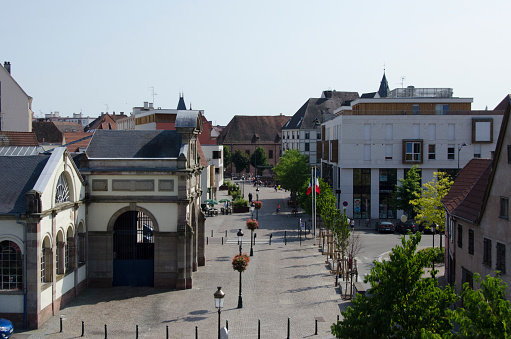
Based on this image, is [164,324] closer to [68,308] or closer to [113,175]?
[68,308]

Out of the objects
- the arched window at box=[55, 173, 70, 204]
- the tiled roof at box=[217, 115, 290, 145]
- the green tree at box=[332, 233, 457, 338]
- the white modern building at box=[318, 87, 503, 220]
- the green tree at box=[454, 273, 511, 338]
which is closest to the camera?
the green tree at box=[454, 273, 511, 338]

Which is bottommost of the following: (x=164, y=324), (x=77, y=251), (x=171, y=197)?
(x=164, y=324)

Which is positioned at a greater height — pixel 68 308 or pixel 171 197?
pixel 171 197

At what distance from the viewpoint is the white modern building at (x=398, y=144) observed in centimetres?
6444

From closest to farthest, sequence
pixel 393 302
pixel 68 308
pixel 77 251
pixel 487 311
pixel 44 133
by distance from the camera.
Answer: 1. pixel 487 311
2. pixel 393 302
3. pixel 68 308
4. pixel 77 251
5. pixel 44 133

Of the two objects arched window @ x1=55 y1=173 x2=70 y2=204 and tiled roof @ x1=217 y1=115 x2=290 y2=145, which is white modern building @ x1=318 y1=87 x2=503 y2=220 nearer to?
arched window @ x1=55 y1=173 x2=70 y2=204

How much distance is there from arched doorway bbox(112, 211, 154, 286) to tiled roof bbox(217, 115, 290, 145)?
362 feet

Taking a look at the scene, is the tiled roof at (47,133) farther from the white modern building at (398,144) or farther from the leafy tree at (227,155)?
the white modern building at (398,144)

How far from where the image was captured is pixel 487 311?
43.1 feet

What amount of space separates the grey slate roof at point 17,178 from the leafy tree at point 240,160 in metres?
110

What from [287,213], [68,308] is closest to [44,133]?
[287,213]

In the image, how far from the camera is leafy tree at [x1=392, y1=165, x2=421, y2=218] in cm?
5953

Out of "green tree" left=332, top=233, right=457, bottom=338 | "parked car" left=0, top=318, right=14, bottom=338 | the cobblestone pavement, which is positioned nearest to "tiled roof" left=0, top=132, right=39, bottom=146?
the cobblestone pavement

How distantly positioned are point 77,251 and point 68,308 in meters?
3.62
